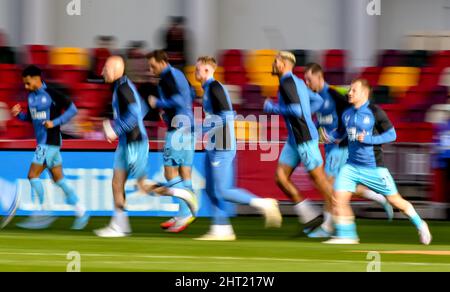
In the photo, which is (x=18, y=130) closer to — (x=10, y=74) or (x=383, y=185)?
(x=10, y=74)

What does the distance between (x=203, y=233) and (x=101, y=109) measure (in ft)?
16.0

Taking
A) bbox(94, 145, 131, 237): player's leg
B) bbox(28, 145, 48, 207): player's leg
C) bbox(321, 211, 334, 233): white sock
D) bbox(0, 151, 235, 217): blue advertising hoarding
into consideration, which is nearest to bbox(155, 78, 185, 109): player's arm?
bbox(94, 145, 131, 237): player's leg

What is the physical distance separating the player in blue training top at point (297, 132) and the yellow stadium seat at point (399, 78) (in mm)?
6349

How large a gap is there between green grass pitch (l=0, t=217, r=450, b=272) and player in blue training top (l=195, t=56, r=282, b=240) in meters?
0.36

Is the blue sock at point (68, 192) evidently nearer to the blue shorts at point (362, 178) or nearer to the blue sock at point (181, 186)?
the blue sock at point (181, 186)

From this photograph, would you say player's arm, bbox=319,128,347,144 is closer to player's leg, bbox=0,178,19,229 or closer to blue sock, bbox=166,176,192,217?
blue sock, bbox=166,176,192,217

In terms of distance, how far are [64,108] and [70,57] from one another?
6592 millimetres

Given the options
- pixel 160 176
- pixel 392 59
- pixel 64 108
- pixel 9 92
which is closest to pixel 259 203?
pixel 64 108

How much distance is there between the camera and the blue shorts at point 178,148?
16.0m

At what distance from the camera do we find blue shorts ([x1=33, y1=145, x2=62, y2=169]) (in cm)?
1628

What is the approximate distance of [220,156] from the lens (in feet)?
48.6

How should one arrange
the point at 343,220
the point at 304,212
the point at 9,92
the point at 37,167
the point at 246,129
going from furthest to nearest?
the point at 9,92 → the point at 246,129 → the point at 37,167 → the point at 304,212 → the point at 343,220
